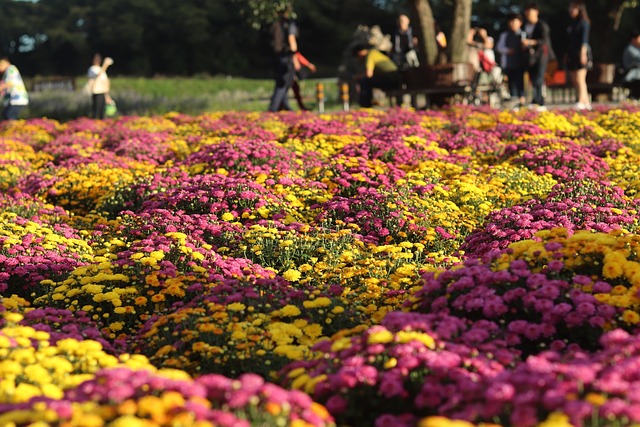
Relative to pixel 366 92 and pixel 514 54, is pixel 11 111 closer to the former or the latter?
pixel 366 92

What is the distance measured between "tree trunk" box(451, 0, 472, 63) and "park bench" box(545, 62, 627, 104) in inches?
140

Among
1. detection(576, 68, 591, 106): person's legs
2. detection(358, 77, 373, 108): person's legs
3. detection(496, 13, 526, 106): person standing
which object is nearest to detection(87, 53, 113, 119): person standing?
detection(358, 77, 373, 108): person's legs

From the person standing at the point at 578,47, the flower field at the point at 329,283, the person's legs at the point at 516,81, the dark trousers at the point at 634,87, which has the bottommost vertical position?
the flower field at the point at 329,283

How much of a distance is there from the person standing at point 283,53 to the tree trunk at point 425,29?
2962 millimetres

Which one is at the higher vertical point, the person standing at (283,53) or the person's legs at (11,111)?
the person standing at (283,53)

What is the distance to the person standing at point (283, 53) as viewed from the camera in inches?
772

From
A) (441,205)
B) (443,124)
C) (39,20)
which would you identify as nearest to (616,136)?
(443,124)

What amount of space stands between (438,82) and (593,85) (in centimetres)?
497

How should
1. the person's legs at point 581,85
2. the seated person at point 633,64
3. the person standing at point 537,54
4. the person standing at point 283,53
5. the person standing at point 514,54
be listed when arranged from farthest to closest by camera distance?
the seated person at point 633,64, the person standing at point 283,53, the person standing at point 514,54, the person standing at point 537,54, the person's legs at point 581,85

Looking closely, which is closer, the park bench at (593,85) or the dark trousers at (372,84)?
the dark trousers at (372,84)

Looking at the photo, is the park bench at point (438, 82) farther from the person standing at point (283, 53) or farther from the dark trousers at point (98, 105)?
the dark trousers at point (98, 105)

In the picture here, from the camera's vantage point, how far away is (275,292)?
6.11 meters

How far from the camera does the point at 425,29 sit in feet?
68.6

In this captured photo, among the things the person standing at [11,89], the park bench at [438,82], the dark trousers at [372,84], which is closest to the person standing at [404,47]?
the dark trousers at [372,84]
